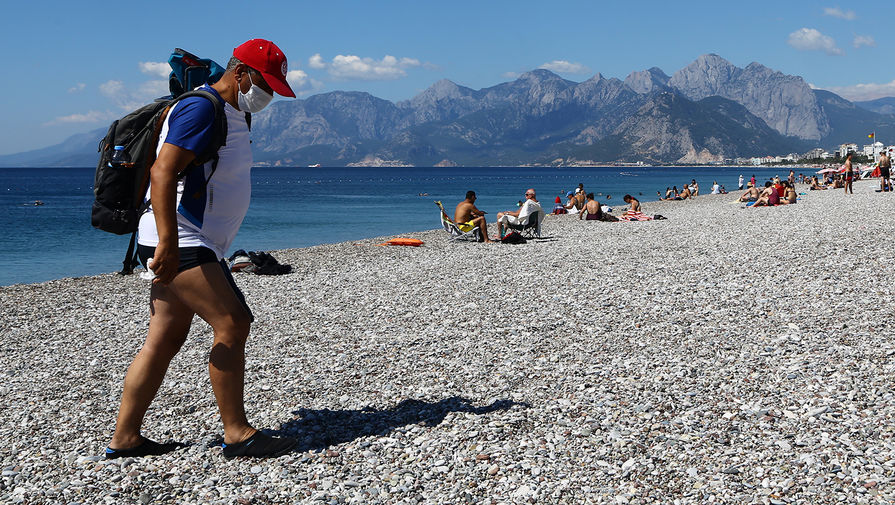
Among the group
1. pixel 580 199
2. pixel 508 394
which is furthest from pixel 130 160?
pixel 580 199

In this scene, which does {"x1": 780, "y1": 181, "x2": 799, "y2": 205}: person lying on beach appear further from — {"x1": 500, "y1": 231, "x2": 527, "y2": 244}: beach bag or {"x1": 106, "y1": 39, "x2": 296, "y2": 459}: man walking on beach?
{"x1": 106, "y1": 39, "x2": 296, "y2": 459}: man walking on beach

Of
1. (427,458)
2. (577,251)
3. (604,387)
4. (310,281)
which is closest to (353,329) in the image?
(604,387)

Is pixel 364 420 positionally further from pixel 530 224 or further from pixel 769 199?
pixel 769 199

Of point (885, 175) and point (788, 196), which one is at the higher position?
point (885, 175)

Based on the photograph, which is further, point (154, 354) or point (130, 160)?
point (154, 354)

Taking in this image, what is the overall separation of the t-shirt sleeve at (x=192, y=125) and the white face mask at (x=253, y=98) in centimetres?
25

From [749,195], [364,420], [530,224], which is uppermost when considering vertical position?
[749,195]

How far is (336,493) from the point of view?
3.97 meters

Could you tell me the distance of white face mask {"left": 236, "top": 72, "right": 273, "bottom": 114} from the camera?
4.01m

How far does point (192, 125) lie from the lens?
3.72 metres

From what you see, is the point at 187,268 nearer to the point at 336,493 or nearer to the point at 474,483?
the point at 336,493

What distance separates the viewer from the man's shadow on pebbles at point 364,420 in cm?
479

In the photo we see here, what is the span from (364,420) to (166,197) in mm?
2197

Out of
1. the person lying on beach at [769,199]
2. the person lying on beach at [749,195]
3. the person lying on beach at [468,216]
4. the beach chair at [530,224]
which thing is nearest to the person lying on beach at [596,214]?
the beach chair at [530,224]
